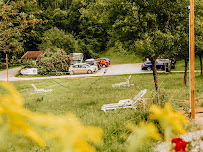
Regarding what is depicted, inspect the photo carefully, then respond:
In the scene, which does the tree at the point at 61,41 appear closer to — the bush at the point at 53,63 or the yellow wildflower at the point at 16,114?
the bush at the point at 53,63

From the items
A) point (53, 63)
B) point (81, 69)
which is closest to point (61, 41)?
point (53, 63)

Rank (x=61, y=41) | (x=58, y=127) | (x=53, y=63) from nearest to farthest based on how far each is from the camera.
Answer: (x=58, y=127), (x=53, y=63), (x=61, y=41)

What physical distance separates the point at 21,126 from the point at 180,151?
62 centimetres

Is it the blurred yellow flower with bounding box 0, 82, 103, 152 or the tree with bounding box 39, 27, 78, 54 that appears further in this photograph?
the tree with bounding box 39, 27, 78, 54

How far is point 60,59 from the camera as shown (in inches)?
1315

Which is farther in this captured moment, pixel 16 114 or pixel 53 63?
pixel 53 63

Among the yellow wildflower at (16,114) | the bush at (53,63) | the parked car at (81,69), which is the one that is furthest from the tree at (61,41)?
the yellow wildflower at (16,114)

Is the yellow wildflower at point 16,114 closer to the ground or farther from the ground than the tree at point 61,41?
closer to the ground

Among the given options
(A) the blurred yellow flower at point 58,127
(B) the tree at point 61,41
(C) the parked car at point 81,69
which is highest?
(B) the tree at point 61,41

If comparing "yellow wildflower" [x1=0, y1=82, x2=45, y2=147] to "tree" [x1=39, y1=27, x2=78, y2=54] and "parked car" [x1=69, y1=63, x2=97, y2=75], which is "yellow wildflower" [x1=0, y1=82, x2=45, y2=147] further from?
"tree" [x1=39, y1=27, x2=78, y2=54]

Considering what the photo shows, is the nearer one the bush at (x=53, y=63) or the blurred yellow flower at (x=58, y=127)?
the blurred yellow flower at (x=58, y=127)

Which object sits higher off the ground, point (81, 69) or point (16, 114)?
point (16, 114)

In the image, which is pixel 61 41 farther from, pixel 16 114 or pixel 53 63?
pixel 16 114

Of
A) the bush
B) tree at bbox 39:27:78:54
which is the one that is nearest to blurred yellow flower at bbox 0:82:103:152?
the bush
